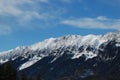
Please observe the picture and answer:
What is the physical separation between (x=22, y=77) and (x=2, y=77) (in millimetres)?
20777

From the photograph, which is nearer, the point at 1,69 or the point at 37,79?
the point at 1,69

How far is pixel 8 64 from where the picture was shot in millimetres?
43906

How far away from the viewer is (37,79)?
73250mm

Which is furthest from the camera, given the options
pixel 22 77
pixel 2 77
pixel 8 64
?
pixel 22 77

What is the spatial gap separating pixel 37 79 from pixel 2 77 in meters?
32.4

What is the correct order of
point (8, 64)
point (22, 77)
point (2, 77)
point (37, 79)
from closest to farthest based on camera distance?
point (2, 77) < point (8, 64) < point (22, 77) < point (37, 79)

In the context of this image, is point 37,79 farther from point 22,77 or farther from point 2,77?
point 2,77

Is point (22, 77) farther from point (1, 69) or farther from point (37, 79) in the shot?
point (1, 69)

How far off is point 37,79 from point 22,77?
11707 mm

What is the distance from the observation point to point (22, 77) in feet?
203

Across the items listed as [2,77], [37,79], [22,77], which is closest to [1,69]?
[2,77]

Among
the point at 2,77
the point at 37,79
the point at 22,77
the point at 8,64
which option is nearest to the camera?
the point at 2,77

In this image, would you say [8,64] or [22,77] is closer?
[8,64]

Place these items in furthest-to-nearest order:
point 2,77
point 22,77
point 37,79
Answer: point 37,79 → point 22,77 → point 2,77
